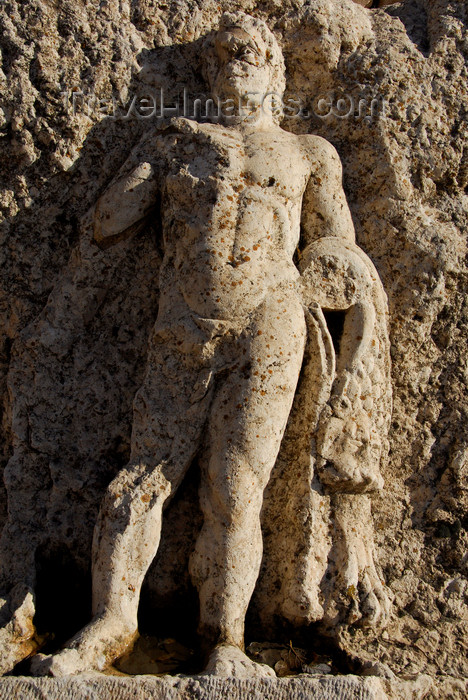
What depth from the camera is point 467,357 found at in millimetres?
3963

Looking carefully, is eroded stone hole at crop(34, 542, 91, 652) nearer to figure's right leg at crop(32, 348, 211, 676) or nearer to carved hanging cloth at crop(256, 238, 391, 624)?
figure's right leg at crop(32, 348, 211, 676)

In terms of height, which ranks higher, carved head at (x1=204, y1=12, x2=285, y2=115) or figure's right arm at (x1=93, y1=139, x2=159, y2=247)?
carved head at (x1=204, y1=12, x2=285, y2=115)

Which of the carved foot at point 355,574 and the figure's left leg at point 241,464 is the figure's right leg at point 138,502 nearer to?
the figure's left leg at point 241,464

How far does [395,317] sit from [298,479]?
39.9 inches

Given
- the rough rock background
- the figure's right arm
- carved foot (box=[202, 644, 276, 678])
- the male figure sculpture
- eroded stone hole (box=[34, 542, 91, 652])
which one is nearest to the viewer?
carved foot (box=[202, 644, 276, 678])

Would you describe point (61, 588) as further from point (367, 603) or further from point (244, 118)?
point (244, 118)

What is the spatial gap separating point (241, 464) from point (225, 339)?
1.78 ft

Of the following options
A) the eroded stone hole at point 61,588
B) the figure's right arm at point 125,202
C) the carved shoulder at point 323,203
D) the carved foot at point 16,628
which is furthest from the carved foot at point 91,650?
the carved shoulder at point 323,203

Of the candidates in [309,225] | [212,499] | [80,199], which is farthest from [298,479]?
[80,199]

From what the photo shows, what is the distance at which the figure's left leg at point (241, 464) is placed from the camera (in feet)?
10.4

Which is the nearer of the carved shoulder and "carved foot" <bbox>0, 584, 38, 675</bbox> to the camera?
"carved foot" <bbox>0, 584, 38, 675</bbox>

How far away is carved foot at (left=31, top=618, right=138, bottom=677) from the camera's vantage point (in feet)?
9.13

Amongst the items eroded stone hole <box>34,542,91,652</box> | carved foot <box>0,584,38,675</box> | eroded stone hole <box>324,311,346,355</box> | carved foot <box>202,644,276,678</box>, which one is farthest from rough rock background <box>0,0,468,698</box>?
carved foot <box>202,644,276,678</box>

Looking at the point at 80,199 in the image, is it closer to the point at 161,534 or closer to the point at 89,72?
the point at 89,72
